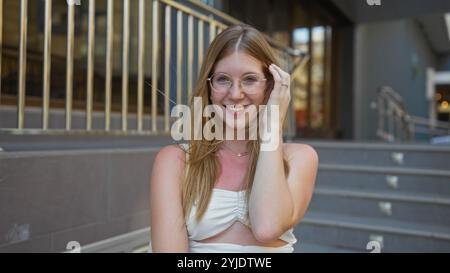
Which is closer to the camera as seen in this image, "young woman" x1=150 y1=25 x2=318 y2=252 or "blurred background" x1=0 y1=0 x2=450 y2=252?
"young woman" x1=150 y1=25 x2=318 y2=252

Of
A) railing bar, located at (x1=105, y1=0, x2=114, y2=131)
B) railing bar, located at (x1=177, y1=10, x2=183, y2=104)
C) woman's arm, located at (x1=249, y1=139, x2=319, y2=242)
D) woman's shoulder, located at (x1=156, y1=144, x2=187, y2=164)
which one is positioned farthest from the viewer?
railing bar, located at (x1=177, y1=10, x2=183, y2=104)

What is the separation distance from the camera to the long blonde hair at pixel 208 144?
3.58 feet

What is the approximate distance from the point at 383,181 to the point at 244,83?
254cm

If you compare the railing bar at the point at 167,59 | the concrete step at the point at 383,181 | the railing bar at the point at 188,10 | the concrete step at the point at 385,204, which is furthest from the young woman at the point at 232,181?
the concrete step at the point at 383,181

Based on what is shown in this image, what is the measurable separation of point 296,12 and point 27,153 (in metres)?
5.75

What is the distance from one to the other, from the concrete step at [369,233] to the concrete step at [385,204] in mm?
65

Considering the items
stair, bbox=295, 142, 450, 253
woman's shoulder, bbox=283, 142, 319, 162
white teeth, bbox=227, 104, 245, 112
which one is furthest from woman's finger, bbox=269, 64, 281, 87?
stair, bbox=295, 142, 450, 253

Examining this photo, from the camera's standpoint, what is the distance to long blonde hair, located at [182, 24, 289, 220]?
1092 mm

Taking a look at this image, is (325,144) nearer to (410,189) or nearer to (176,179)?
(410,189)

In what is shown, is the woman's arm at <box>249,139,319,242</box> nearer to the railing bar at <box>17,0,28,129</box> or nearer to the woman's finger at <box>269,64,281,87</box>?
the woman's finger at <box>269,64,281,87</box>

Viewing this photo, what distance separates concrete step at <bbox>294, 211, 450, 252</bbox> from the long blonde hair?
1.96m

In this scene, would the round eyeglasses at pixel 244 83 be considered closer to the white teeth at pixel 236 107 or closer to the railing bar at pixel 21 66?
the white teeth at pixel 236 107

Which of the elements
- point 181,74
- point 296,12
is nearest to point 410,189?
point 181,74

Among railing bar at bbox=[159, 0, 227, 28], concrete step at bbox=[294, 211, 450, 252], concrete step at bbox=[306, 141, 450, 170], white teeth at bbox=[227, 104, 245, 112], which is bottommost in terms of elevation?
concrete step at bbox=[294, 211, 450, 252]
